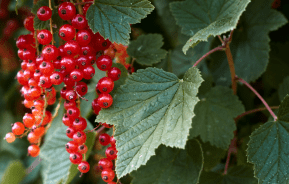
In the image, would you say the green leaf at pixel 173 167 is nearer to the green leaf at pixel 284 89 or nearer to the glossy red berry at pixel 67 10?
the green leaf at pixel 284 89

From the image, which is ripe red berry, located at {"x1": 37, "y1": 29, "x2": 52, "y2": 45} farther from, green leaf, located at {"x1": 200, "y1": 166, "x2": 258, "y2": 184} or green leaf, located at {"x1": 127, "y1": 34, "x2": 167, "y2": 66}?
green leaf, located at {"x1": 200, "y1": 166, "x2": 258, "y2": 184}

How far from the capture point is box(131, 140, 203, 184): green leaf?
0.92 metres

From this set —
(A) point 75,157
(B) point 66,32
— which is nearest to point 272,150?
(A) point 75,157

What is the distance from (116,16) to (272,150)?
63cm

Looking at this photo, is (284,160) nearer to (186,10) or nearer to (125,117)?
(125,117)

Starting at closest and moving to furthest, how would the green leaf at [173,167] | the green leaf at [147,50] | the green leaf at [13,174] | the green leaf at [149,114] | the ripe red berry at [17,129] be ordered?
the green leaf at [149,114] → the ripe red berry at [17,129] → the green leaf at [173,167] → the green leaf at [147,50] → the green leaf at [13,174]

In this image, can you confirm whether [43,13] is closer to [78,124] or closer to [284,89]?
[78,124]

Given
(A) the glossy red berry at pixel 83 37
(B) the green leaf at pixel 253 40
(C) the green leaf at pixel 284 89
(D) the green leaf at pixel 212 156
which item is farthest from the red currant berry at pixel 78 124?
(C) the green leaf at pixel 284 89

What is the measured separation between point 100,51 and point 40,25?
0.66 feet

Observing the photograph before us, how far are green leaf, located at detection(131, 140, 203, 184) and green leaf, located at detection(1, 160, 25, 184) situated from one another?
786mm

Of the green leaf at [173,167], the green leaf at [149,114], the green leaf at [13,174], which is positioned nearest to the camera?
the green leaf at [149,114]

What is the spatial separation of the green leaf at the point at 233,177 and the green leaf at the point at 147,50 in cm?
52

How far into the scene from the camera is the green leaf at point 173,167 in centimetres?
92

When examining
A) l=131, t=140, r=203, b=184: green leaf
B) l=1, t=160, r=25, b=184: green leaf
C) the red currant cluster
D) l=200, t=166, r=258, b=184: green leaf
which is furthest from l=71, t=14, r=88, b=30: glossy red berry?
l=1, t=160, r=25, b=184: green leaf
